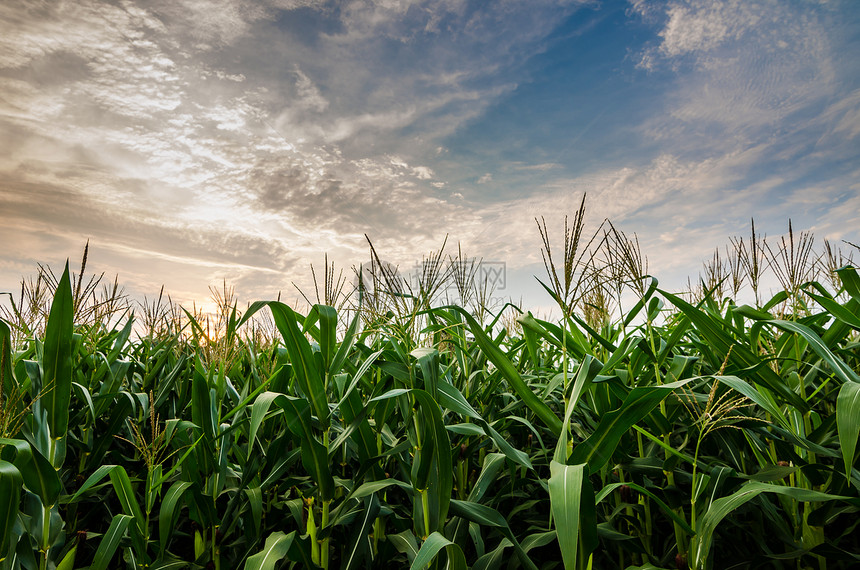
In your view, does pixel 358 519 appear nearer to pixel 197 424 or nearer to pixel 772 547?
pixel 197 424

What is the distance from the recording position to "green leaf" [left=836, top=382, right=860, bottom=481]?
1.24m

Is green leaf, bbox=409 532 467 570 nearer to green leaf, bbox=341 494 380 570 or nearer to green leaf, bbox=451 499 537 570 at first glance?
green leaf, bbox=451 499 537 570

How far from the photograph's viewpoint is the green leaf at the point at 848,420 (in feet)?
4.07

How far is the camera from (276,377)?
7.00 ft

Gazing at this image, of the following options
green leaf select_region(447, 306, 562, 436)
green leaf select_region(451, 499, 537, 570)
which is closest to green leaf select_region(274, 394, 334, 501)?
green leaf select_region(451, 499, 537, 570)

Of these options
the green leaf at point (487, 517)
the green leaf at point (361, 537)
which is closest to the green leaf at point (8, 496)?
the green leaf at point (361, 537)

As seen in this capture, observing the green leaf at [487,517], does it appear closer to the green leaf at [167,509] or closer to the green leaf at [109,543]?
the green leaf at [167,509]

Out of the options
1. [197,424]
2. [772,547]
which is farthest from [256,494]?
[772,547]

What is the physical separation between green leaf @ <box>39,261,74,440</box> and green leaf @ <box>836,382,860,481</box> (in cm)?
257

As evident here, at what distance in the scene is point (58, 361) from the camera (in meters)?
1.83

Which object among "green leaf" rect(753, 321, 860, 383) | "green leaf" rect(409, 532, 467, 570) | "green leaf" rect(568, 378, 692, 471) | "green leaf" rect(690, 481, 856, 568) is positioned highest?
"green leaf" rect(753, 321, 860, 383)

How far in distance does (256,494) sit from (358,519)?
45 centimetres

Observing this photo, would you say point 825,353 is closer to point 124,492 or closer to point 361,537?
point 361,537

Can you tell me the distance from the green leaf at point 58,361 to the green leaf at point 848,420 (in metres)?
2.57
